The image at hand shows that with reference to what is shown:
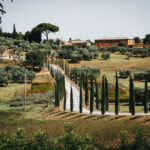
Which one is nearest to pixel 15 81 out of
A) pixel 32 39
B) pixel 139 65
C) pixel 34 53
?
pixel 34 53

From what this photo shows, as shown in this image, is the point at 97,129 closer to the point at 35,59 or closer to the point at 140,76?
the point at 140,76

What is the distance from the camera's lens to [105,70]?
80062 mm

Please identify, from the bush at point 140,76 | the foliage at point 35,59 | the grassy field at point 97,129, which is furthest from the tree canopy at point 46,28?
the grassy field at point 97,129

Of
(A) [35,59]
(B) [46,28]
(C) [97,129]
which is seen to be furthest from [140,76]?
(B) [46,28]

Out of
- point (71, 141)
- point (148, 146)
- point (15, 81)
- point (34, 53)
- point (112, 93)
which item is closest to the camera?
point (148, 146)

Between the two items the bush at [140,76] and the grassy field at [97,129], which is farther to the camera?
the bush at [140,76]

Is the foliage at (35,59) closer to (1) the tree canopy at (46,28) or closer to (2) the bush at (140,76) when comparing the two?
(2) the bush at (140,76)

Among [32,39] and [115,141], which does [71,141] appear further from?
[32,39]

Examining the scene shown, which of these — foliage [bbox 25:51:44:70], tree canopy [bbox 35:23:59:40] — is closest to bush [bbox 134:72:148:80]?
foliage [bbox 25:51:44:70]

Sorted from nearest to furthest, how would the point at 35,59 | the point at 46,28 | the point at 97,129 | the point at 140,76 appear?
the point at 97,129, the point at 140,76, the point at 35,59, the point at 46,28

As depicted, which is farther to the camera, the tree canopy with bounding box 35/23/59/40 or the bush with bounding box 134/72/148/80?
the tree canopy with bounding box 35/23/59/40

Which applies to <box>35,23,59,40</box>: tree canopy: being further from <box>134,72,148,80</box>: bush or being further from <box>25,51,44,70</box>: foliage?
<box>134,72,148,80</box>: bush

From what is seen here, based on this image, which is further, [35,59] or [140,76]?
[35,59]

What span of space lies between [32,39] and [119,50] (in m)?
56.1
